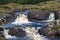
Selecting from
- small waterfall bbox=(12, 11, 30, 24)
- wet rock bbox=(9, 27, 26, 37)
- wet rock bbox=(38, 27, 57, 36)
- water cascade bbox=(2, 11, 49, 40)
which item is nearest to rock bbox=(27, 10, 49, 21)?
small waterfall bbox=(12, 11, 30, 24)

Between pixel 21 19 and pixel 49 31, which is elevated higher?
pixel 49 31

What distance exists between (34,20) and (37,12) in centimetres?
201

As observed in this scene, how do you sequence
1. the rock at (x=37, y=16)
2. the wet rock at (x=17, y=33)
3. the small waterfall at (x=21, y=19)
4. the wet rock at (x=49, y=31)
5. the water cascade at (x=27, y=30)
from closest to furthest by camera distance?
1. the water cascade at (x=27, y=30)
2. the wet rock at (x=49, y=31)
3. the wet rock at (x=17, y=33)
4. the small waterfall at (x=21, y=19)
5. the rock at (x=37, y=16)

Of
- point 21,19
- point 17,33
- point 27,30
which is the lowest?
point 21,19

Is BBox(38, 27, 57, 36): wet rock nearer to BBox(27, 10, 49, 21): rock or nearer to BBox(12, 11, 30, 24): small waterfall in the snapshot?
BBox(12, 11, 30, 24): small waterfall

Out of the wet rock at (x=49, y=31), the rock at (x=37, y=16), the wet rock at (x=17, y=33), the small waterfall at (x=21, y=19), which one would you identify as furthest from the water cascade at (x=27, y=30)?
the rock at (x=37, y=16)

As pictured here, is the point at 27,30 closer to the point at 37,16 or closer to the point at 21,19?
the point at 37,16

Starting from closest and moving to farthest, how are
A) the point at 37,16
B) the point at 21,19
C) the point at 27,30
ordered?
the point at 27,30, the point at 37,16, the point at 21,19

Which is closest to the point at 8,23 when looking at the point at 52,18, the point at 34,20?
the point at 34,20

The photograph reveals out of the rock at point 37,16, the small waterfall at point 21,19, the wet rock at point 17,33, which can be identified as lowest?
the small waterfall at point 21,19

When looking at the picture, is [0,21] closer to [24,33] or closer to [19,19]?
[19,19]

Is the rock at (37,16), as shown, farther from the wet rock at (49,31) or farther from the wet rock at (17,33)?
the wet rock at (17,33)

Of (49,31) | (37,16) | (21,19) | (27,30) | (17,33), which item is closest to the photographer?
(49,31)

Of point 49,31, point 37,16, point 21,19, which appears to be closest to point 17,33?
point 49,31
